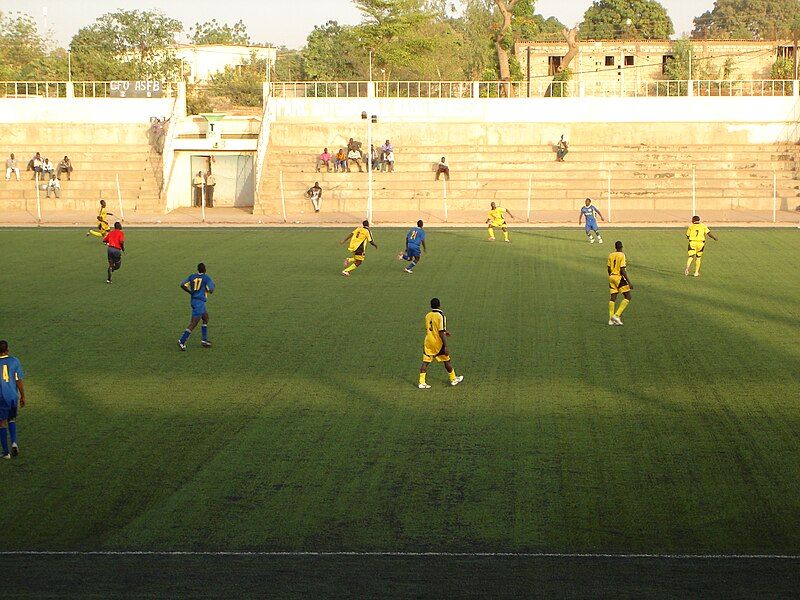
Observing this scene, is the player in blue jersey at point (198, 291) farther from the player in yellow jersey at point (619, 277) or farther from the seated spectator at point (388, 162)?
the seated spectator at point (388, 162)

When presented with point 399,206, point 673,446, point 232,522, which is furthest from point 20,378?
point 399,206

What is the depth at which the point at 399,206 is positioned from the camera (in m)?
51.2

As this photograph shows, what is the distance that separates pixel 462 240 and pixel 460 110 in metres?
19.6

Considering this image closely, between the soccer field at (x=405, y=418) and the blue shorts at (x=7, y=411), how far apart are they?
2.13 feet

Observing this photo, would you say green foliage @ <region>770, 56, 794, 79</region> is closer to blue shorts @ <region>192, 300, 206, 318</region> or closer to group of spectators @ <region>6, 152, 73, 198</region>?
group of spectators @ <region>6, 152, 73, 198</region>

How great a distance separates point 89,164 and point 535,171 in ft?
70.6

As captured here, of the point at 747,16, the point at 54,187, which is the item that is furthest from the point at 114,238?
the point at 747,16

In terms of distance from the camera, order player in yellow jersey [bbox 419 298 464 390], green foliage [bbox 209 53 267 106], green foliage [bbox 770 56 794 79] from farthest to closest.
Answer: green foliage [bbox 209 53 267 106] → green foliage [bbox 770 56 794 79] → player in yellow jersey [bbox 419 298 464 390]

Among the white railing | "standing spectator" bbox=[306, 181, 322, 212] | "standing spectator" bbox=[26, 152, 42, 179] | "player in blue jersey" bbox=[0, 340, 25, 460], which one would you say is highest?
the white railing

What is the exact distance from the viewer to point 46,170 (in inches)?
2066

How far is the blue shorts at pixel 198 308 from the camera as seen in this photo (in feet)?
68.6

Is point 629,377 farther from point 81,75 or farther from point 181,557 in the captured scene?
point 81,75

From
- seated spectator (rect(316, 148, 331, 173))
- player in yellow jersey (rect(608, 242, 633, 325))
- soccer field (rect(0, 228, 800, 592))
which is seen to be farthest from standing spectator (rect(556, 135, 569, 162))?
player in yellow jersey (rect(608, 242, 633, 325))

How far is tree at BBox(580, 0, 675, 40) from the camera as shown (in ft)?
328
